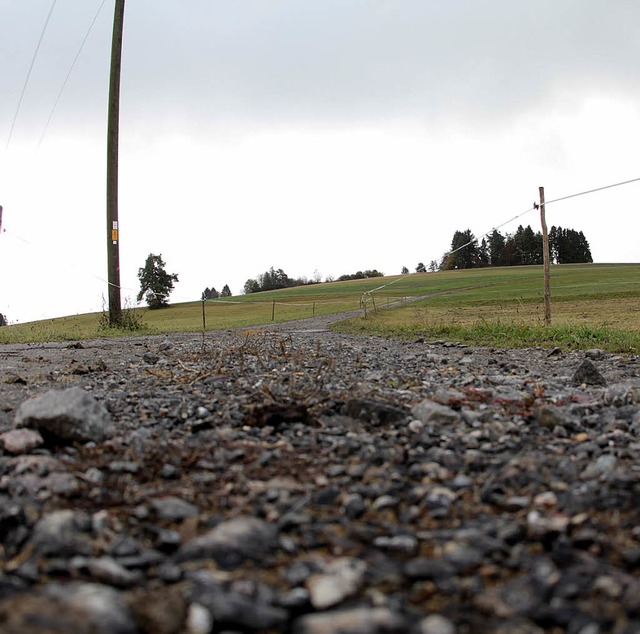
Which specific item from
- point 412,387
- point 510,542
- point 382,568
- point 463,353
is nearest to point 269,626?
point 382,568

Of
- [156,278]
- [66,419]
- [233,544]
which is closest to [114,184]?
[66,419]

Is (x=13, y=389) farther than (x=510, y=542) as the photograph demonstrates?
Yes

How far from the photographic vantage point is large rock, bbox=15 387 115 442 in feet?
9.54

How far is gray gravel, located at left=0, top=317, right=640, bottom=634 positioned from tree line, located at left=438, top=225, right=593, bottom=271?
4342 inches

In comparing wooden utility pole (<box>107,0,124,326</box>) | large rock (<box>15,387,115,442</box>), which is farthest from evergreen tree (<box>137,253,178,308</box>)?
large rock (<box>15,387,115,442</box>)

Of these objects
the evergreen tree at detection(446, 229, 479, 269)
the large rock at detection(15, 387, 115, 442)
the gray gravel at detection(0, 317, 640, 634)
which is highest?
the evergreen tree at detection(446, 229, 479, 269)

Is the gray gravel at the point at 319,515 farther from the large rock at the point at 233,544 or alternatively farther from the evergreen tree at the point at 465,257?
the evergreen tree at the point at 465,257

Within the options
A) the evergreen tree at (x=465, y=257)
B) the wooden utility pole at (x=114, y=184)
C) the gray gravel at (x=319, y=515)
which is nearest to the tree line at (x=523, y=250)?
the evergreen tree at (x=465, y=257)

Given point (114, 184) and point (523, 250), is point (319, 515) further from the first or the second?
point (523, 250)

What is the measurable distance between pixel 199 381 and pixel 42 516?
119 inches

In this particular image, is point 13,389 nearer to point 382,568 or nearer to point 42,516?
point 42,516

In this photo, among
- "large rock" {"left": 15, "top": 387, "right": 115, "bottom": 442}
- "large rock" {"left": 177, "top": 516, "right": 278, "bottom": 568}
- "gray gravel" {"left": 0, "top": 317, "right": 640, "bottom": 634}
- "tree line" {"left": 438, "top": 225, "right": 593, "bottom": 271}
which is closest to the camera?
"gray gravel" {"left": 0, "top": 317, "right": 640, "bottom": 634}

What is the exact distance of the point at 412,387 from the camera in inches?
188

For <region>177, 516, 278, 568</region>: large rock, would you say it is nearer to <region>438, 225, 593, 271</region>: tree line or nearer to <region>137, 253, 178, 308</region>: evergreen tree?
<region>137, 253, 178, 308</region>: evergreen tree
